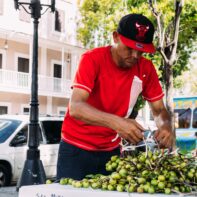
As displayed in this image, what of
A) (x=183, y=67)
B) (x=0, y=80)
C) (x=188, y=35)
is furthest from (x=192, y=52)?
(x=0, y=80)

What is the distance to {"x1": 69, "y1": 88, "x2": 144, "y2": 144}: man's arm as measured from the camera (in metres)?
2.66

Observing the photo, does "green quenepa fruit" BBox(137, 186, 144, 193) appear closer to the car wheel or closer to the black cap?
the black cap

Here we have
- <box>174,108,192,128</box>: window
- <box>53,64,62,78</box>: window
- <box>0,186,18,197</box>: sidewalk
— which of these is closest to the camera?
<box>0,186,18,197</box>: sidewalk

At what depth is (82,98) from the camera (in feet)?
9.72

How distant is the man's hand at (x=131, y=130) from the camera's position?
8.68 ft

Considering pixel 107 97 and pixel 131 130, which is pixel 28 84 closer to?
pixel 107 97

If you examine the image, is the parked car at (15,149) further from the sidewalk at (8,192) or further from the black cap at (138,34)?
the black cap at (138,34)

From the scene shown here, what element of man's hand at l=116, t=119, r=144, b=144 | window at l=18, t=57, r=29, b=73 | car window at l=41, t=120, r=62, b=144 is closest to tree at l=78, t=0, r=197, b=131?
window at l=18, t=57, r=29, b=73

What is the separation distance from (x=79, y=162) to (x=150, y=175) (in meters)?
0.96

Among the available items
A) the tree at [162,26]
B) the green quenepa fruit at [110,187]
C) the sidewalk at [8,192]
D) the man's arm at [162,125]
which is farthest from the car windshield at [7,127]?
the green quenepa fruit at [110,187]

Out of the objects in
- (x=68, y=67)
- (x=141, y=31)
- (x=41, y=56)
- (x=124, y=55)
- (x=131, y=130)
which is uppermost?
(x=41, y=56)

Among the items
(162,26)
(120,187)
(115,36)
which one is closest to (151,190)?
(120,187)

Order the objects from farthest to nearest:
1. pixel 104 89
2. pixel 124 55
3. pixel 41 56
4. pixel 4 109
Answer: pixel 41 56
pixel 4 109
pixel 104 89
pixel 124 55

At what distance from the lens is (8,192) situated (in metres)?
10.1
